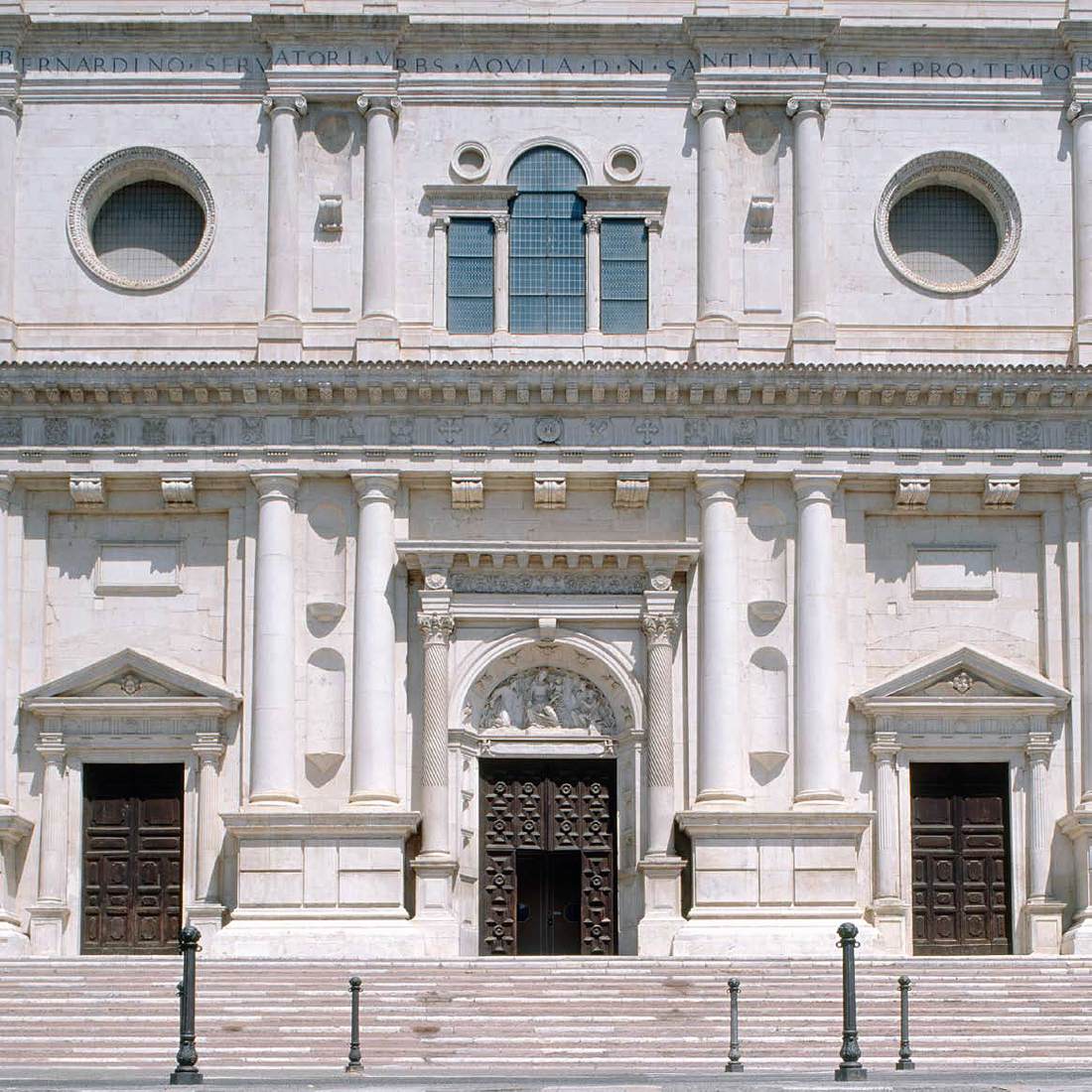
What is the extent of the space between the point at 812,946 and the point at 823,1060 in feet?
26.3

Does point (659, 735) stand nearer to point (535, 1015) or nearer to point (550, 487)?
point (550, 487)

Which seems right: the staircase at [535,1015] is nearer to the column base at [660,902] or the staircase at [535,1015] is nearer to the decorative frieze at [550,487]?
the column base at [660,902]

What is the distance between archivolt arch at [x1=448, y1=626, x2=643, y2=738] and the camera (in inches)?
1634

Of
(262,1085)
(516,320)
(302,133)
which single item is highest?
(302,133)

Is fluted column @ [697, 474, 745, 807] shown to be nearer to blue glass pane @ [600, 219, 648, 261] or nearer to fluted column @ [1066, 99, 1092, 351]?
blue glass pane @ [600, 219, 648, 261]

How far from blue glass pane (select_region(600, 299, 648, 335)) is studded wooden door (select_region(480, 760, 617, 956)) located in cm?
694

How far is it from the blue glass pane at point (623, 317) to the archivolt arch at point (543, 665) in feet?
16.3

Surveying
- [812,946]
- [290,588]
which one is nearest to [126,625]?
[290,588]

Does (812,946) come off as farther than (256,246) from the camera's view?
No

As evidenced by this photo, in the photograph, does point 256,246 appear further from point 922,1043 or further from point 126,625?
point 922,1043

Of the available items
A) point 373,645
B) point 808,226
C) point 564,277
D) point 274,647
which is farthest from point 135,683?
point 808,226

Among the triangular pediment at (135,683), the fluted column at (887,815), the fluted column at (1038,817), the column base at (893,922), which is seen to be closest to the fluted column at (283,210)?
the triangular pediment at (135,683)

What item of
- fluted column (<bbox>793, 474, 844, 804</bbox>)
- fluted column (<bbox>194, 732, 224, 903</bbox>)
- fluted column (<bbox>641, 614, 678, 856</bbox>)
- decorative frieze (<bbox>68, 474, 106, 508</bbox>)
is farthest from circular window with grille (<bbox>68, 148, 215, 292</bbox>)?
fluted column (<bbox>793, 474, 844, 804</bbox>)

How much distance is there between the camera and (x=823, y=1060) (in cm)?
3148
